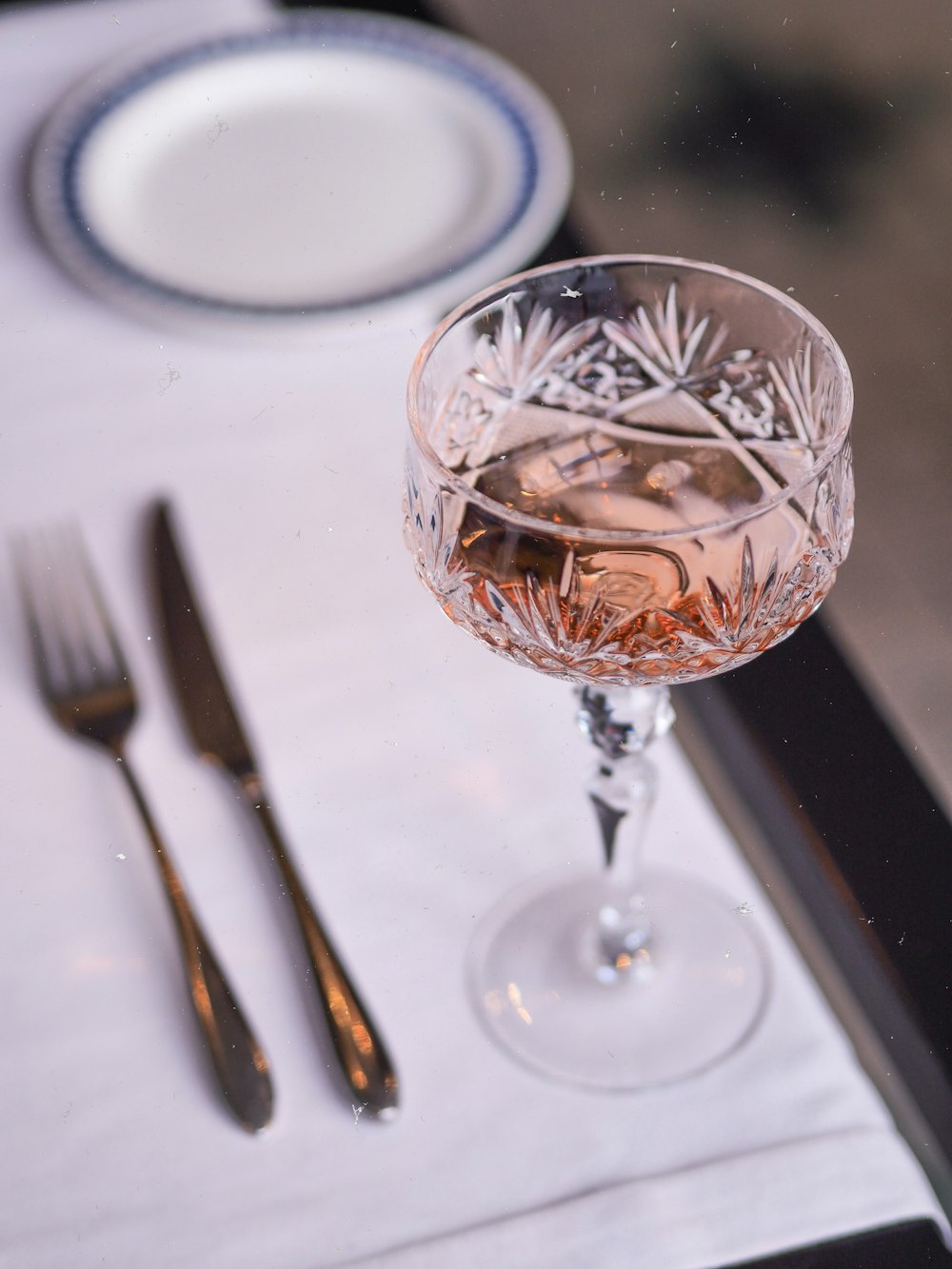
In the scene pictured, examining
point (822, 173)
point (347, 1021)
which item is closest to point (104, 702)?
point (347, 1021)

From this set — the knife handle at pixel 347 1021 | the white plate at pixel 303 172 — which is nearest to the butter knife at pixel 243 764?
the knife handle at pixel 347 1021

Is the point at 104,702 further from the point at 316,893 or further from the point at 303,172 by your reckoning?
the point at 303,172

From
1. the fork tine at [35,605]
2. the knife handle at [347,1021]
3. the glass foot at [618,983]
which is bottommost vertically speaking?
the glass foot at [618,983]

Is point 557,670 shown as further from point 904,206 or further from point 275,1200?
point 904,206

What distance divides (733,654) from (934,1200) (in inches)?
5.9

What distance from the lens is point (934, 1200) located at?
327mm

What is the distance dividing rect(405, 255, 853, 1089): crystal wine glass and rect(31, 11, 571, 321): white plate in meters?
0.13

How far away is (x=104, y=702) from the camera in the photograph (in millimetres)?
428

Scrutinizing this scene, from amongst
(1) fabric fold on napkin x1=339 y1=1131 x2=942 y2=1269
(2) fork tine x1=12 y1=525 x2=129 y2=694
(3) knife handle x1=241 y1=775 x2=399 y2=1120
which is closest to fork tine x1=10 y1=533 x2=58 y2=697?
(2) fork tine x1=12 y1=525 x2=129 y2=694

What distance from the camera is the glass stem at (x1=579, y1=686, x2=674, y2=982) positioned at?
1.20ft

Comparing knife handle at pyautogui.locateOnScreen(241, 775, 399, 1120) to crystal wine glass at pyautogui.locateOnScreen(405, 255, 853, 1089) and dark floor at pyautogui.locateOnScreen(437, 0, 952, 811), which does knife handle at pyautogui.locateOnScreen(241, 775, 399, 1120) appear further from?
dark floor at pyautogui.locateOnScreen(437, 0, 952, 811)

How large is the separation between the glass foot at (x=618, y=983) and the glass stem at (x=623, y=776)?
0.05ft

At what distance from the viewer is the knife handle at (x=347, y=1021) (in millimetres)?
350

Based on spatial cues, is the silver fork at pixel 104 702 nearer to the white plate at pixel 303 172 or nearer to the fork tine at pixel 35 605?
the fork tine at pixel 35 605
